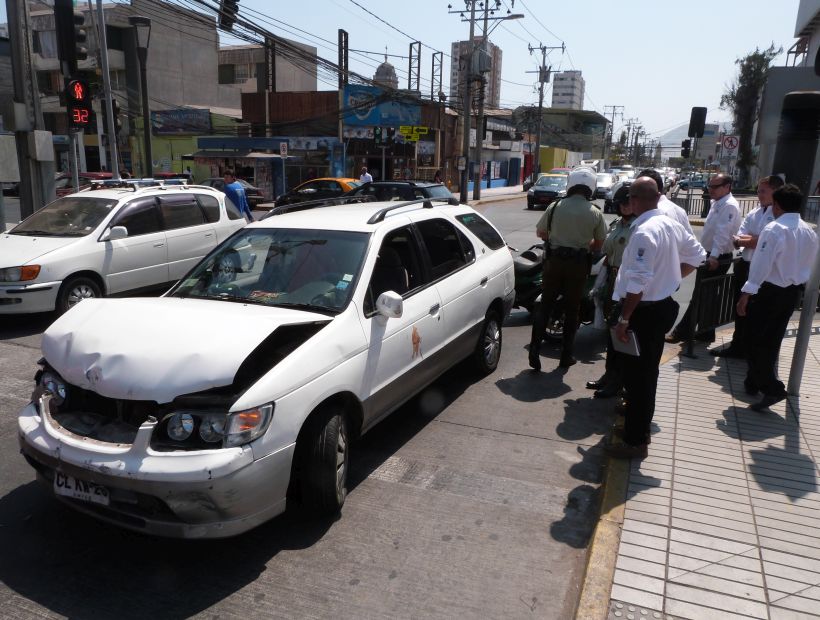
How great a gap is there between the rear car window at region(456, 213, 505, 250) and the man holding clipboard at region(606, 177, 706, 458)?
196 cm

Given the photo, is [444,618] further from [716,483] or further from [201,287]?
[201,287]

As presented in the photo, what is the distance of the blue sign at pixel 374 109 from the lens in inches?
1427

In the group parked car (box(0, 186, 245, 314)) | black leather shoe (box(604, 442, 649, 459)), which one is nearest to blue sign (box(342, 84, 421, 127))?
parked car (box(0, 186, 245, 314))

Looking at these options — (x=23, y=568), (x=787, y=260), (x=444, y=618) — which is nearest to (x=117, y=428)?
(x=23, y=568)

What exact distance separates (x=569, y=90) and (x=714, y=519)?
17889cm

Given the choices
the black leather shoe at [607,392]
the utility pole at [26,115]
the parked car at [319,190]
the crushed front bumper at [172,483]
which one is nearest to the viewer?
the crushed front bumper at [172,483]

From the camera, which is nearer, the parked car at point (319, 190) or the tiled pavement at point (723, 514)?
the tiled pavement at point (723, 514)

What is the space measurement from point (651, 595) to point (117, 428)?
275 cm

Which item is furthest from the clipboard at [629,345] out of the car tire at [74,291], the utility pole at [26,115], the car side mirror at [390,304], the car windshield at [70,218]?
the utility pole at [26,115]

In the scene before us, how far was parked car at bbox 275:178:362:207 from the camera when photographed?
23.6 metres

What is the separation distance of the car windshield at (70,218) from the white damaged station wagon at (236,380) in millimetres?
4396

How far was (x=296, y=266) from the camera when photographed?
451cm

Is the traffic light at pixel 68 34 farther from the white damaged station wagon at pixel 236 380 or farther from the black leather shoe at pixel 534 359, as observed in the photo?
the black leather shoe at pixel 534 359

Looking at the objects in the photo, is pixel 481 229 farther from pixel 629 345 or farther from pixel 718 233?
pixel 718 233
